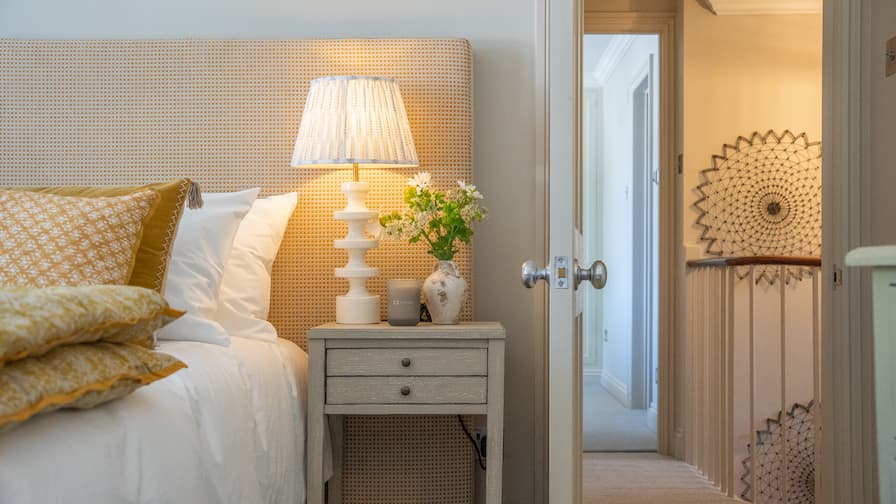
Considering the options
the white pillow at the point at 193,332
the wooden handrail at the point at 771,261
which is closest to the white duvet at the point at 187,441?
the white pillow at the point at 193,332

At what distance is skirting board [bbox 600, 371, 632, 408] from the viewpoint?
6.01 m

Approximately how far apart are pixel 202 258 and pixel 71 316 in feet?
3.49

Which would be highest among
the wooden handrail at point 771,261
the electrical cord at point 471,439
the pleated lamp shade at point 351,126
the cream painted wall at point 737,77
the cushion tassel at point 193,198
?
the cream painted wall at point 737,77

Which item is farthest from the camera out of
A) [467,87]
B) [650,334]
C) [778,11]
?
[650,334]

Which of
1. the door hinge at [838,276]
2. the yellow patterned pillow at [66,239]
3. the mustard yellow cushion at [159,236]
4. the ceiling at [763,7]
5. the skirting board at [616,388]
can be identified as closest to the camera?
the yellow patterned pillow at [66,239]

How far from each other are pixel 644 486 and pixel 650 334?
5.66ft

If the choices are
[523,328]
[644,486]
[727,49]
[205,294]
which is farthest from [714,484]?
[205,294]

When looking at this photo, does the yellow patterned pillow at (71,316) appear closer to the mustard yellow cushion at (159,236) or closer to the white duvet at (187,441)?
the white duvet at (187,441)

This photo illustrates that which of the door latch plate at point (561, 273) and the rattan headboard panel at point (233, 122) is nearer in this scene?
the door latch plate at point (561, 273)

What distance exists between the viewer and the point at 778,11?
4.39m

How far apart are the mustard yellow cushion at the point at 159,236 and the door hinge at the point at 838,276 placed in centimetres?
184

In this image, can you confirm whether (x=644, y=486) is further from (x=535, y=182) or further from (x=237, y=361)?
(x=237, y=361)

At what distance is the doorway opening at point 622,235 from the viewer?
16.7 ft

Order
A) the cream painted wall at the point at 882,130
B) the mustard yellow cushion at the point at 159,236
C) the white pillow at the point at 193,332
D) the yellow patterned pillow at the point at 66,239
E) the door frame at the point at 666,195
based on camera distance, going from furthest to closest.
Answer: the door frame at the point at 666,195, the cream painted wall at the point at 882,130, the white pillow at the point at 193,332, the mustard yellow cushion at the point at 159,236, the yellow patterned pillow at the point at 66,239
